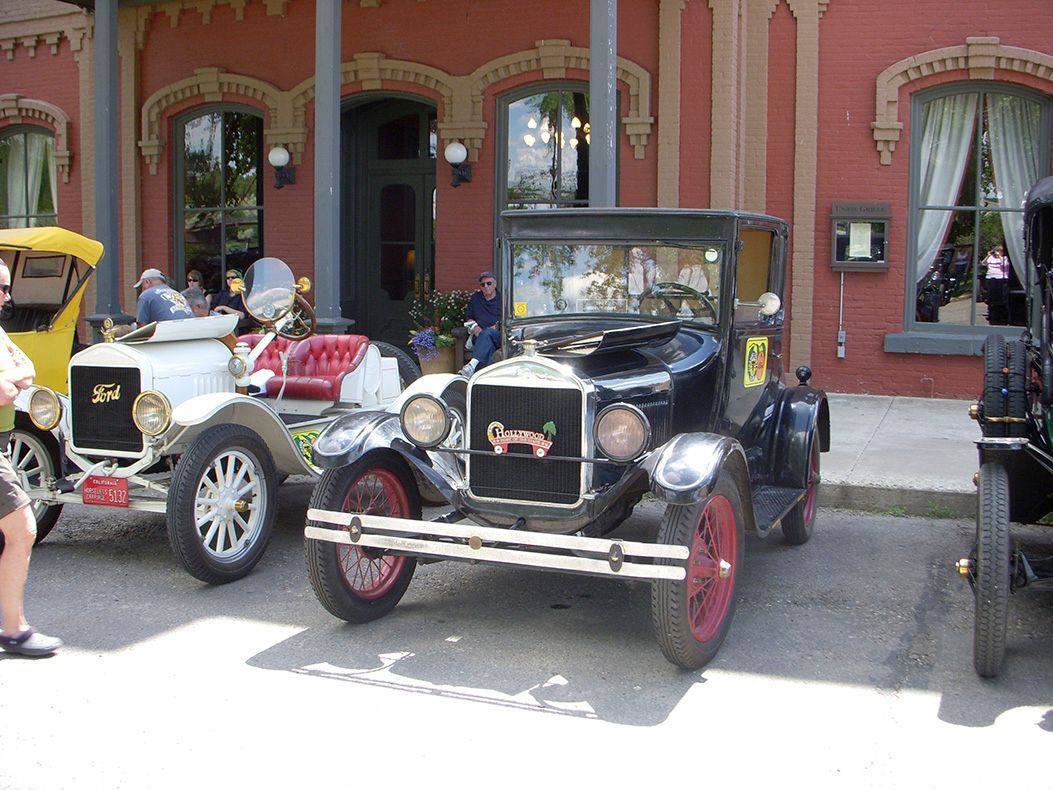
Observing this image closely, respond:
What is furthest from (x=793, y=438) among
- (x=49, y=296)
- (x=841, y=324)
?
(x=841, y=324)

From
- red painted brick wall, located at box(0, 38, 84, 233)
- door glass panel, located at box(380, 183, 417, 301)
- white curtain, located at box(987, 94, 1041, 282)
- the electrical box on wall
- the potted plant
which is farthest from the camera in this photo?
red painted brick wall, located at box(0, 38, 84, 233)

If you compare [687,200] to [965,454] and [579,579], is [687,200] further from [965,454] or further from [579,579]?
[579,579]

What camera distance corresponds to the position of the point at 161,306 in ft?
24.5

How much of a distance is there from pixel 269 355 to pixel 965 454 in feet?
16.4

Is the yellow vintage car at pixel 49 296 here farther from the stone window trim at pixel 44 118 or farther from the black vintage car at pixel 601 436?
the stone window trim at pixel 44 118

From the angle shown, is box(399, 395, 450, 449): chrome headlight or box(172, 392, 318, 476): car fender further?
box(172, 392, 318, 476): car fender

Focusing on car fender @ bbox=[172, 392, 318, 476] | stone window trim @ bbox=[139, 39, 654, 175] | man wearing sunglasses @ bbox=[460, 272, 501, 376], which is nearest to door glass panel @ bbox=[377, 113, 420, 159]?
stone window trim @ bbox=[139, 39, 654, 175]

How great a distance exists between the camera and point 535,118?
1167cm

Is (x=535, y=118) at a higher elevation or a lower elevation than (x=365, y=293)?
higher

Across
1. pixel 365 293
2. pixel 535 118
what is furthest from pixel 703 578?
pixel 365 293

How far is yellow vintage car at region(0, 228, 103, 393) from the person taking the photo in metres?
6.98

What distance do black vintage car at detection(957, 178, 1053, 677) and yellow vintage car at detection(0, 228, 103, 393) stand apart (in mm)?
5480

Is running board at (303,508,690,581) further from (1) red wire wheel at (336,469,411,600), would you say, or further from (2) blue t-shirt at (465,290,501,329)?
(2) blue t-shirt at (465,290,501,329)

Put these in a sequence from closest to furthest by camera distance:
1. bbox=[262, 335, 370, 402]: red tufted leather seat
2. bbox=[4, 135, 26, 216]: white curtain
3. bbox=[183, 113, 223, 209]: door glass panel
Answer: bbox=[262, 335, 370, 402]: red tufted leather seat
bbox=[183, 113, 223, 209]: door glass panel
bbox=[4, 135, 26, 216]: white curtain
